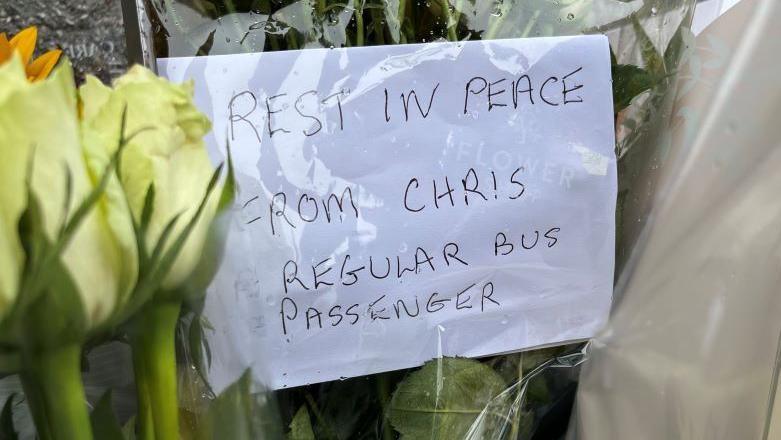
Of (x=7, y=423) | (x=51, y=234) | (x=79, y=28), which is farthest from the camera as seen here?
(x=79, y=28)

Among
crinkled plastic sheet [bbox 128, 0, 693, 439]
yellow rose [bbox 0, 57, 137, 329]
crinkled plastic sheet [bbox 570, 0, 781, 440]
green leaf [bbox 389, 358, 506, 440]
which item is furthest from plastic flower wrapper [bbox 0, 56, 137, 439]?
crinkled plastic sheet [bbox 570, 0, 781, 440]

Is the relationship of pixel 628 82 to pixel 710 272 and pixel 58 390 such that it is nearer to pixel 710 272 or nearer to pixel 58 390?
pixel 710 272

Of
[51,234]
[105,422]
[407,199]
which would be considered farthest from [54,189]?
[407,199]

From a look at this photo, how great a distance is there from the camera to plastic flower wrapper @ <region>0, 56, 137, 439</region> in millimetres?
221

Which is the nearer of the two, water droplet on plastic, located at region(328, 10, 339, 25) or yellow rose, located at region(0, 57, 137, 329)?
yellow rose, located at region(0, 57, 137, 329)

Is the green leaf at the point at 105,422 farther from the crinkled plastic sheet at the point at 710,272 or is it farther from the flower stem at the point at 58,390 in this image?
the crinkled plastic sheet at the point at 710,272

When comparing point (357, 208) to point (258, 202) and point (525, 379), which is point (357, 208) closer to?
point (258, 202)

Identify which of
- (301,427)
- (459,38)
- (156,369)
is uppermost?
(459,38)

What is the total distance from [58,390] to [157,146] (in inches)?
3.6

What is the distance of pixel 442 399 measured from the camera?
Answer: 43 cm

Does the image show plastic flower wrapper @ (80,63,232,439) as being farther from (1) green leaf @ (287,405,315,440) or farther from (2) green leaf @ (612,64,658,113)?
(2) green leaf @ (612,64,658,113)

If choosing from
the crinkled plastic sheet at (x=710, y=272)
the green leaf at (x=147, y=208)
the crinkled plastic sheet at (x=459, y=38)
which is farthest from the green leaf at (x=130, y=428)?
the crinkled plastic sheet at (x=710, y=272)

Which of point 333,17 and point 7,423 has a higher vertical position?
point 333,17

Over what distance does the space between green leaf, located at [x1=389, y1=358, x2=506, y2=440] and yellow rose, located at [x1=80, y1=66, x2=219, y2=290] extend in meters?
0.21
